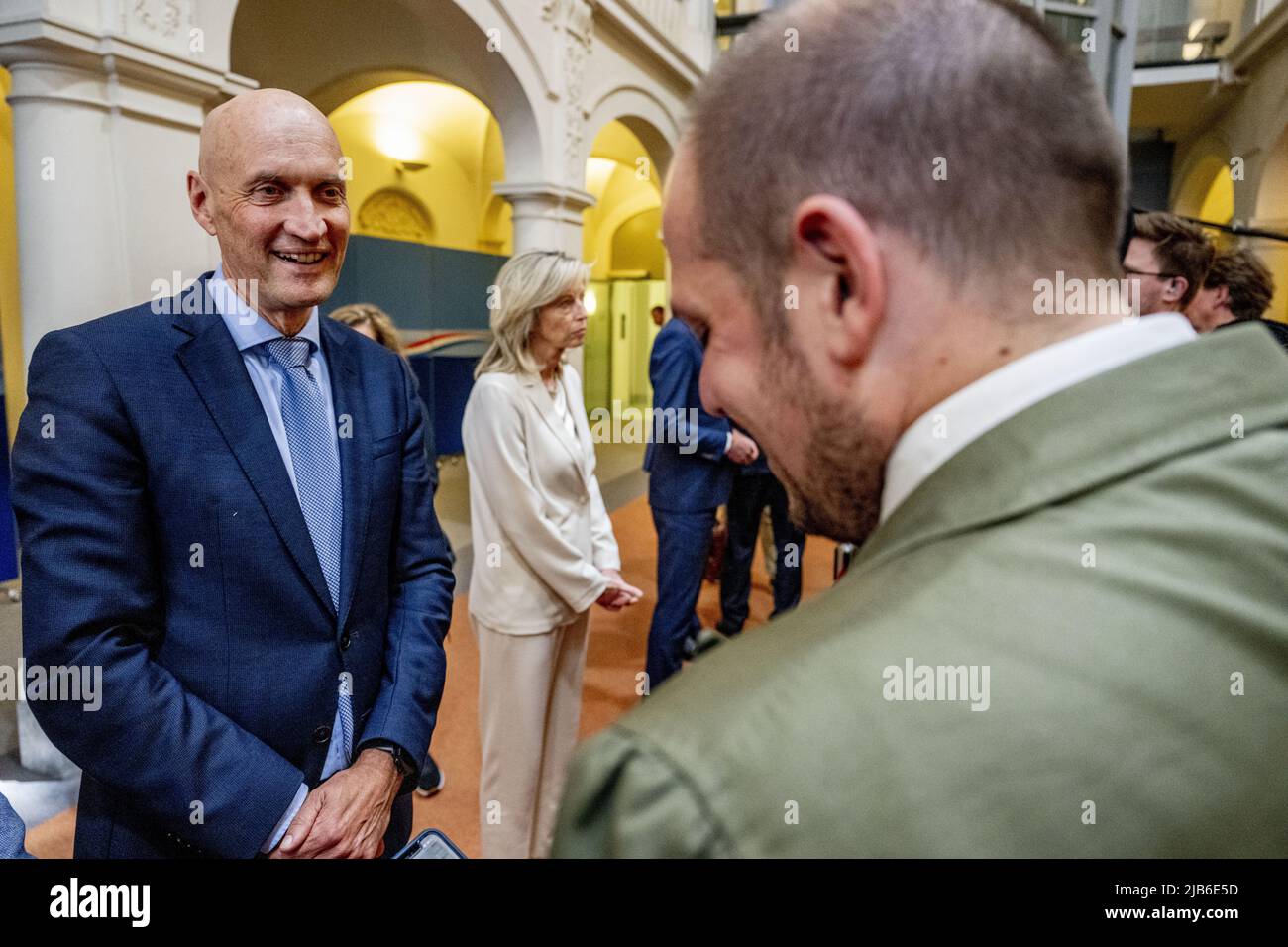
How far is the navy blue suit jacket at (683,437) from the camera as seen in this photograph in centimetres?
346

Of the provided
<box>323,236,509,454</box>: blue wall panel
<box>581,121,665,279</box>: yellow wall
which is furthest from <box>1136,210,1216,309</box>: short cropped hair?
<box>581,121,665,279</box>: yellow wall

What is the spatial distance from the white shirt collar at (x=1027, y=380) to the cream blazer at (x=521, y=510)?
1.88m

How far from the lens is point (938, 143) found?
0.62 metres

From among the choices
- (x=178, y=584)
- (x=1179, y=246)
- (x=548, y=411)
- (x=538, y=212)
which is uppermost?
(x=538, y=212)

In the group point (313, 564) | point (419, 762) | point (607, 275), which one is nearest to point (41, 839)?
point (419, 762)

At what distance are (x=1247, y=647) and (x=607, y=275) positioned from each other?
52.3 ft

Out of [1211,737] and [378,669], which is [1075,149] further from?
[378,669]

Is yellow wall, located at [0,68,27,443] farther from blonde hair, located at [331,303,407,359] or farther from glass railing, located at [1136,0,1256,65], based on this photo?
glass railing, located at [1136,0,1256,65]

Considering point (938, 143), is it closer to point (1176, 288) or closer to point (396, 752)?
point (396, 752)

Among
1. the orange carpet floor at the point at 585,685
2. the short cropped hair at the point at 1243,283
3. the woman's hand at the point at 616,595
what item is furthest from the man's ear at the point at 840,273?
the short cropped hair at the point at 1243,283

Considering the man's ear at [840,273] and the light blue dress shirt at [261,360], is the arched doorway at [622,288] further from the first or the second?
the man's ear at [840,273]

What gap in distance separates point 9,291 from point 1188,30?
11.2 meters

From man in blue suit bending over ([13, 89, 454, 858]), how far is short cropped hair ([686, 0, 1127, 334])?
3.22 ft
